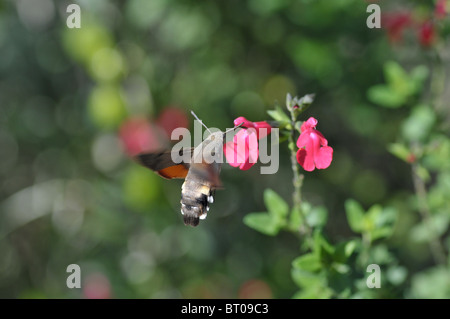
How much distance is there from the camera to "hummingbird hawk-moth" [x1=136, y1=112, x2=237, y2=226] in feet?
3.45

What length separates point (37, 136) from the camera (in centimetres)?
292

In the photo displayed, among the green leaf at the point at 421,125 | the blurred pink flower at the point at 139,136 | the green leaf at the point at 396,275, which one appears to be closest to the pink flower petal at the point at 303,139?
the green leaf at the point at 396,275

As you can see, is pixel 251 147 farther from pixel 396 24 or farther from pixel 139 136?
pixel 139 136

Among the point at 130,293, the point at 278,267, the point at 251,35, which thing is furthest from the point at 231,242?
the point at 251,35

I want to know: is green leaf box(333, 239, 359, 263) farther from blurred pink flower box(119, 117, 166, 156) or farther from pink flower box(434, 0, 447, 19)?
blurred pink flower box(119, 117, 166, 156)

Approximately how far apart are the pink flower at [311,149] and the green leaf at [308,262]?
0.22 meters

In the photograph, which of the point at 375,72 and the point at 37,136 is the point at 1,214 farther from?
the point at 375,72

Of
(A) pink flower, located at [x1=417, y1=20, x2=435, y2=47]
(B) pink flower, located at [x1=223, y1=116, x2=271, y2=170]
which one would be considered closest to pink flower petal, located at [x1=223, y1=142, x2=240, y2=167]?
(B) pink flower, located at [x1=223, y1=116, x2=271, y2=170]

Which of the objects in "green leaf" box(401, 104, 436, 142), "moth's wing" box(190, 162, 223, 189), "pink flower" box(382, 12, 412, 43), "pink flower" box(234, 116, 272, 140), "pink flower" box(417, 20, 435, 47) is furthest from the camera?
"pink flower" box(382, 12, 412, 43)

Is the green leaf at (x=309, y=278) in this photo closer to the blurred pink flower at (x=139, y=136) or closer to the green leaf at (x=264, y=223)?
the green leaf at (x=264, y=223)

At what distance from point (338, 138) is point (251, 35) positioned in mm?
766

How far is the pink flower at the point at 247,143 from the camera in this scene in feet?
3.52

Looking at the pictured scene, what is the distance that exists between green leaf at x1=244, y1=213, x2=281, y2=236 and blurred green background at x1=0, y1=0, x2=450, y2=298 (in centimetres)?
103

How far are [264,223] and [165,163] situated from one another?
1.08 ft
